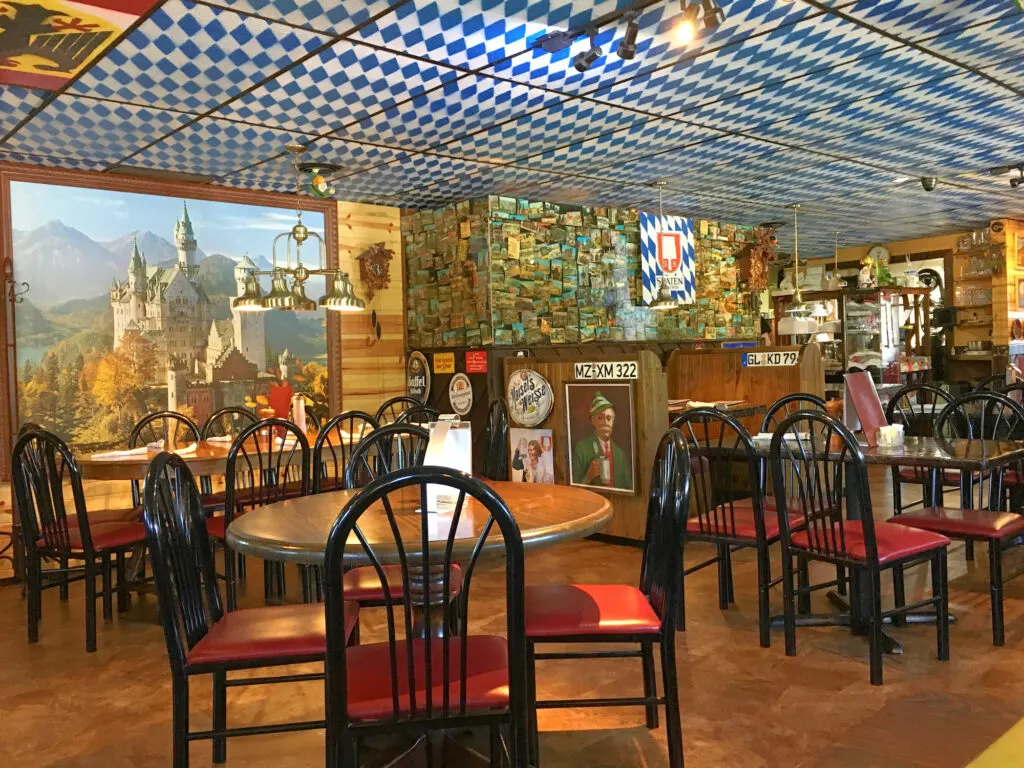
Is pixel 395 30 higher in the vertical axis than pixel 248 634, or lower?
higher

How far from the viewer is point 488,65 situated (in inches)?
177

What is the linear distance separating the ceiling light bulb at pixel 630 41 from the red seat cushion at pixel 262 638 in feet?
9.26

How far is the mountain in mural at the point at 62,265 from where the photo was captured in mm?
6148

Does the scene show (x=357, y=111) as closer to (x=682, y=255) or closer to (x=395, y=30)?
(x=395, y=30)

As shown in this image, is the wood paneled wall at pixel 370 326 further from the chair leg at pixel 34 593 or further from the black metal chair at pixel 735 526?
the black metal chair at pixel 735 526

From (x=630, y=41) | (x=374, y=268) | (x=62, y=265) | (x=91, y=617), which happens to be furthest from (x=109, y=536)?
(x=374, y=268)

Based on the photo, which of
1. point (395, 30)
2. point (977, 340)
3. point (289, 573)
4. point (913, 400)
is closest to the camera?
point (395, 30)

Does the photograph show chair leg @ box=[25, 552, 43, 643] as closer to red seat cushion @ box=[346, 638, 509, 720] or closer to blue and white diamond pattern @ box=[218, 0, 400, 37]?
red seat cushion @ box=[346, 638, 509, 720]

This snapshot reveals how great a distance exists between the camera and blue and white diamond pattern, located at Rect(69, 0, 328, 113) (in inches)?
151

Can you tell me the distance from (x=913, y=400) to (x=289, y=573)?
7.90 metres

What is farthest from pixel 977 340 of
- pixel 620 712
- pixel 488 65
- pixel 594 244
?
pixel 620 712

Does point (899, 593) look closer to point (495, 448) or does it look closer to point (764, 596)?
point (764, 596)

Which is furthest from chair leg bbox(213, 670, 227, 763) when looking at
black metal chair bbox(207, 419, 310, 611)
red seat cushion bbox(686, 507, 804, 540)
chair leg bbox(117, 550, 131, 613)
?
red seat cushion bbox(686, 507, 804, 540)

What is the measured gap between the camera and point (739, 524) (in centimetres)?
406
